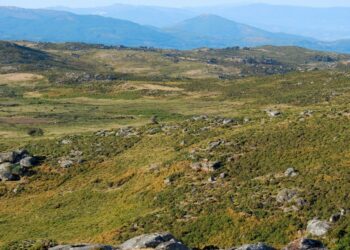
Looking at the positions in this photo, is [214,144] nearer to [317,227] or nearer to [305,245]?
[317,227]

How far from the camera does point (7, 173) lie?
75125 mm

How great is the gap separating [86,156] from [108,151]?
3.69m

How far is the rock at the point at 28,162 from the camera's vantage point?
77812mm

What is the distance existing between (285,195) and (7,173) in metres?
41.0

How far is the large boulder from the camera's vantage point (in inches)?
1454

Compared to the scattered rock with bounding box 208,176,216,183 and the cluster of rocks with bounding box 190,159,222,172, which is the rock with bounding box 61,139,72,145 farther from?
the scattered rock with bounding box 208,176,216,183

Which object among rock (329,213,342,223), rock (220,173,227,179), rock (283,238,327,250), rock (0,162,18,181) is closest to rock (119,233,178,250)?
rock (283,238,327,250)

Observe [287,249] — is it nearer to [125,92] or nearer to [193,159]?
[193,159]

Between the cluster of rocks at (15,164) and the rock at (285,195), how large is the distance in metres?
38.8

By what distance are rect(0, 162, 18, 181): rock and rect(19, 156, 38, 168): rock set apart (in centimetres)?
158

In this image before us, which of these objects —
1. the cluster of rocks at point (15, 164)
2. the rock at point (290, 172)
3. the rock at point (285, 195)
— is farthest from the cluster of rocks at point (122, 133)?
the rock at point (285, 195)

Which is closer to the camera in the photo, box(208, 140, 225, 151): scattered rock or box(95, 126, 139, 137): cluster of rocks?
box(208, 140, 225, 151): scattered rock

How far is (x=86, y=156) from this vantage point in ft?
269

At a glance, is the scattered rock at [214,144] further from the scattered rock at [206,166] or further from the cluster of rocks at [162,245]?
the cluster of rocks at [162,245]
